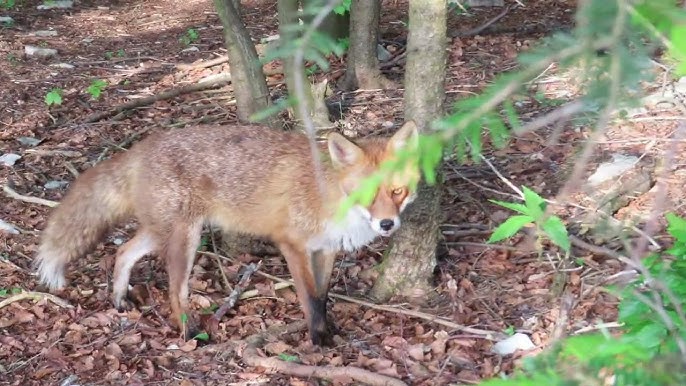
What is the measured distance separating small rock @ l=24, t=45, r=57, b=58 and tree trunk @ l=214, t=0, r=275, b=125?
228 inches

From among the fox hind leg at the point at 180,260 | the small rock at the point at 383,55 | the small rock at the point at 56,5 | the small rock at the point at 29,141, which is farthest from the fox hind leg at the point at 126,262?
the small rock at the point at 56,5

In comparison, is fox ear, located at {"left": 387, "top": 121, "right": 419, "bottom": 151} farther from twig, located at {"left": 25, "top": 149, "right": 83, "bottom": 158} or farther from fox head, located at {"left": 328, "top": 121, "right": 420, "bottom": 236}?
twig, located at {"left": 25, "top": 149, "right": 83, "bottom": 158}

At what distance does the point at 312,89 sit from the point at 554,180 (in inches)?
110

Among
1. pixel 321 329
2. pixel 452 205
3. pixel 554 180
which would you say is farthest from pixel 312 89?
pixel 321 329

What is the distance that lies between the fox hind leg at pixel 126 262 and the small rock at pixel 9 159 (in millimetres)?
2558

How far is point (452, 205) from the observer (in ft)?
21.7

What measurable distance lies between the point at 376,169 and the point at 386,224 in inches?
14.1

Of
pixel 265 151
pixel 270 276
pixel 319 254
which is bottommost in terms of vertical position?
pixel 270 276

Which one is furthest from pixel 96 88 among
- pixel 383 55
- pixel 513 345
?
pixel 513 345

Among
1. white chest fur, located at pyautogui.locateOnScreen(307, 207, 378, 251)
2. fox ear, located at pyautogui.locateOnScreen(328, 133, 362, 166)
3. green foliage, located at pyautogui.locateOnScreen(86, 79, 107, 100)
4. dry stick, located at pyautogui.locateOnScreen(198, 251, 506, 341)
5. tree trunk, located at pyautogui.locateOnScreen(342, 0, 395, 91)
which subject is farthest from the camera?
green foliage, located at pyautogui.locateOnScreen(86, 79, 107, 100)

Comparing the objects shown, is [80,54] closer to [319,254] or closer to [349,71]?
[349,71]

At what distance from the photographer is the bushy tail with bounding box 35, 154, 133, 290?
568 cm

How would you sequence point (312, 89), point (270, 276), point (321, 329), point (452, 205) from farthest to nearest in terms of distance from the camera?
point (312, 89) → point (452, 205) → point (270, 276) → point (321, 329)

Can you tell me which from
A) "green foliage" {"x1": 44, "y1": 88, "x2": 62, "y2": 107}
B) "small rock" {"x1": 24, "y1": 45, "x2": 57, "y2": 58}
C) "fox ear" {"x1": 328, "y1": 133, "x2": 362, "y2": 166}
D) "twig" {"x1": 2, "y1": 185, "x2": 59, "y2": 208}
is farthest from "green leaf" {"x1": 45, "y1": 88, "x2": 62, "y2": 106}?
"fox ear" {"x1": 328, "y1": 133, "x2": 362, "y2": 166}
